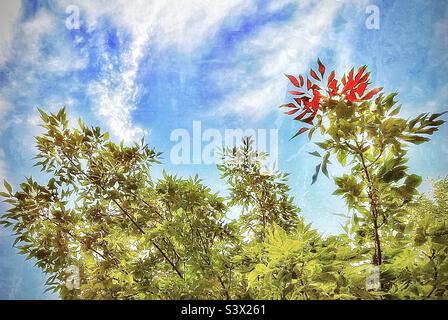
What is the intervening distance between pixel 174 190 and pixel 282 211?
0.82 meters

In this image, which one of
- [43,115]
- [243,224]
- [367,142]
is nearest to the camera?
[367,142]

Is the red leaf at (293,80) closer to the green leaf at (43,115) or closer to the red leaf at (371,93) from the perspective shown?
the red leaf at (371,93)

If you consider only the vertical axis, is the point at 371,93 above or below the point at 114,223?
above

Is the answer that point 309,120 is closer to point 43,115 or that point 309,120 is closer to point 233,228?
point 233,228

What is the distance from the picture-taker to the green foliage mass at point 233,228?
89 centimetres

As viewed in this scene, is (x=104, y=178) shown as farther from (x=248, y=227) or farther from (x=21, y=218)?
(x=248, y=227)

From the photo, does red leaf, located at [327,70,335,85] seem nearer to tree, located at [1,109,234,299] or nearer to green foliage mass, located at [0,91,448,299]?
green foliage mass, located at [0,91,448,299]

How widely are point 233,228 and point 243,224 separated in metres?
0.24

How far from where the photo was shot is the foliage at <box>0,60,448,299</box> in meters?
0.89

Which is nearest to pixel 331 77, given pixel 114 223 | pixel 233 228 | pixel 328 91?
pixel 328 91

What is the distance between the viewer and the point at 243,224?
1.89 meters
